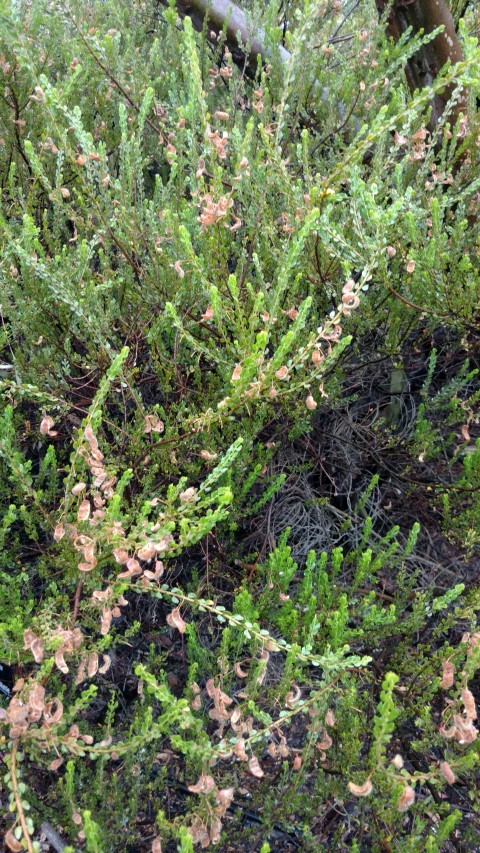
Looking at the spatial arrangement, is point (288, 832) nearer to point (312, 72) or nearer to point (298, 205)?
point (298, 205)

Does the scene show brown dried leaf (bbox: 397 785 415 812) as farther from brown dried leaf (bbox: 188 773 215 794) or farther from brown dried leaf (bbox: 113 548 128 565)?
brown dried leaf (bbox: 113 548 128 565)

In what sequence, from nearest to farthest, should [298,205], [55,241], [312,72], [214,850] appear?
[214,850] → [298,205] → [55,241] → [312,72]

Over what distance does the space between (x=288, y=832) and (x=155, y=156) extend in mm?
2467

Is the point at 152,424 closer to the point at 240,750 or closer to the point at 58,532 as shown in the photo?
the point at 58,532

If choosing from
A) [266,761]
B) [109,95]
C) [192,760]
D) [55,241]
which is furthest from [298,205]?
[266,761]

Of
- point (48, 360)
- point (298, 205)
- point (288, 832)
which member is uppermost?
point (298, 205)

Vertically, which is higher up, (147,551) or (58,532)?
(147,551)

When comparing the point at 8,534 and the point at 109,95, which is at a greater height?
the point at 109,95

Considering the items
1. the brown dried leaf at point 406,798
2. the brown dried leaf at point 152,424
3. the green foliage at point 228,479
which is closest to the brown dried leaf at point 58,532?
the green foliage at point 228,479

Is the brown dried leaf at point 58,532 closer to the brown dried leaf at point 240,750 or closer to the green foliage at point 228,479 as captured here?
the green foliage at point 228,479

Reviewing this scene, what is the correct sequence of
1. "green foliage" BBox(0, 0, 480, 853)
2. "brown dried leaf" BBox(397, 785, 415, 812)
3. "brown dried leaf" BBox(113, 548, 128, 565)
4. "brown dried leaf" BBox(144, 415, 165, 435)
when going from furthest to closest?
"brown dried leaf" BBox(144, 415, 165, 435) → "green foliage" BBox(0, 0, 480, 853) → "brown dried leaf" BBox(113, 548, 128, 565) → "brown dried leaf" BBox(397, 785, 415, 812)

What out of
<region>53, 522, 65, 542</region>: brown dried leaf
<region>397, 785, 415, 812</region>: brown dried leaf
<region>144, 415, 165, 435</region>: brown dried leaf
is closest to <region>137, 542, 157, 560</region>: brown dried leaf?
<region>53, 522, 65, 542</region>: brown dried leaf

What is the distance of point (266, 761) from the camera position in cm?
173

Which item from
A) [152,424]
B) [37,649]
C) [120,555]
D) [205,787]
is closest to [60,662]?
[37,649]
